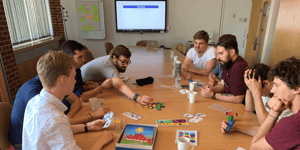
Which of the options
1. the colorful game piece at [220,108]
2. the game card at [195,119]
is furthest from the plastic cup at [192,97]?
the game card at [195,119]

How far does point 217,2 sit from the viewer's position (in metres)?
6.08

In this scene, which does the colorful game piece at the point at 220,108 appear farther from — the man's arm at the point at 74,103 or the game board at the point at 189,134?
the man's arm at the point at 74,103

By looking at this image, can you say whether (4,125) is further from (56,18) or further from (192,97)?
(56,18)

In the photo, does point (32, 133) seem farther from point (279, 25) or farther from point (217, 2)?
point (217, 2)

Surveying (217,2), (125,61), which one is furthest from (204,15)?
(125,61)

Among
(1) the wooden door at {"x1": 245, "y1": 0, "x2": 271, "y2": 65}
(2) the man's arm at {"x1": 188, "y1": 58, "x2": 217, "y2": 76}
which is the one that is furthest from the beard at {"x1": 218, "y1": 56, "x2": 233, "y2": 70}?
(1) the wooden door at {"x1": 245, "y1": 0, "x2": 271, "y2": 65}

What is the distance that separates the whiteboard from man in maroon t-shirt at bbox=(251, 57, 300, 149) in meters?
5.76

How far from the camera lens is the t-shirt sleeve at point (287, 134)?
35.9 inches

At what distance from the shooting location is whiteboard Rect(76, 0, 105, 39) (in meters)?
5.82

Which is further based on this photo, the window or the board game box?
the window

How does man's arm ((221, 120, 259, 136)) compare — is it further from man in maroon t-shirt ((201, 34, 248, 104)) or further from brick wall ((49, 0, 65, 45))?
brick wall ((49, 0, 65, 45))

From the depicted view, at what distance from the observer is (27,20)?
4191 millimetres

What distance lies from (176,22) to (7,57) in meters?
4.95

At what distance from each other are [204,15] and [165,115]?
18.2 ft
